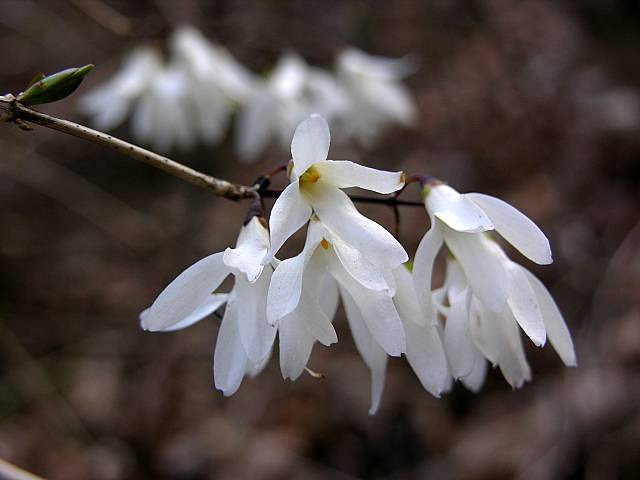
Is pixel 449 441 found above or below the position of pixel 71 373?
above

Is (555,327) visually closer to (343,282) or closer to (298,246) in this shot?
(343,282)

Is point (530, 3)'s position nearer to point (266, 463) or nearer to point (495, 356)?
point (266, 463)

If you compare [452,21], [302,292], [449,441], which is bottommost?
[449,441]

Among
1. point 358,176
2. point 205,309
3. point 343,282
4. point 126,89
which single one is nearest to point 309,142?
point 358,176

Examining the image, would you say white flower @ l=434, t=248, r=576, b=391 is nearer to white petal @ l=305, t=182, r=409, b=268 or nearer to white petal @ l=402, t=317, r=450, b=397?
white petal @ l=402, t=317, r=450, b=397

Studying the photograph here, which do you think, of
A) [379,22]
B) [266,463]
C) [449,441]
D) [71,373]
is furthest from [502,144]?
[71,373]

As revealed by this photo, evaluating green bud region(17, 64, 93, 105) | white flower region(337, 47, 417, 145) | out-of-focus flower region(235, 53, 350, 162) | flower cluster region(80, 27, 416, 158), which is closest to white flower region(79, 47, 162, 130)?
flower cluster region(80, 27, 416, 158)
